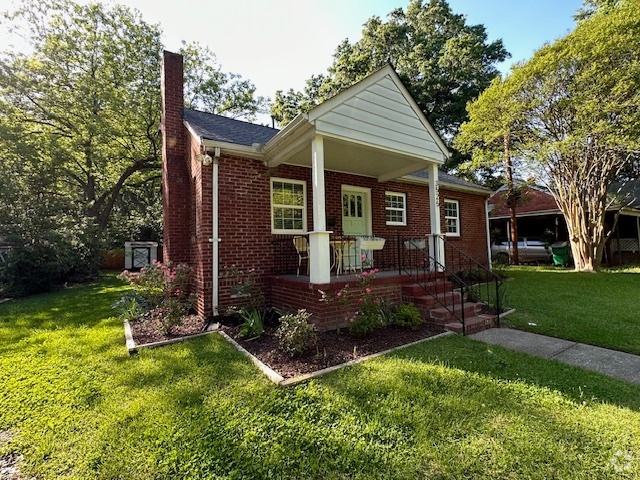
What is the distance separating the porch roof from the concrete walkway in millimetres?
4005

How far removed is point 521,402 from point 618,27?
40.2 ft

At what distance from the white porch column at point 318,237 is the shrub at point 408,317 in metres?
1.45

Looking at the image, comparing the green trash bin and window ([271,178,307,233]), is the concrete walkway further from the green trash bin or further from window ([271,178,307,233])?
the green trash bin

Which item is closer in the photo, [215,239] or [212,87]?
[215,239]

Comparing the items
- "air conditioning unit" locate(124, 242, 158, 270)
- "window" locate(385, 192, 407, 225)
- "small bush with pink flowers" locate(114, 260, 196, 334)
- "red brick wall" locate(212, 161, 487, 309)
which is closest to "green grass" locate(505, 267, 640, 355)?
"window" locate(385, 192, 407, 225)

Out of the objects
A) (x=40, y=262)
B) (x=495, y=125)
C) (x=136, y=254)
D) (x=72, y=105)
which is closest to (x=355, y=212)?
(x=495, y=125)

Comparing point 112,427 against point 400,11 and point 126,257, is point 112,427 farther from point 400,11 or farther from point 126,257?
point 400,11

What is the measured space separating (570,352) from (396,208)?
5.84 m

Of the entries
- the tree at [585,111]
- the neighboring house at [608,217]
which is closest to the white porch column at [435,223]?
the tree at [585,111]

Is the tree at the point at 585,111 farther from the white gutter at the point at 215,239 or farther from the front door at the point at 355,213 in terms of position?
the white gutter at the point at 215,239

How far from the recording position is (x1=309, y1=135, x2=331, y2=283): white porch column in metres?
5.19

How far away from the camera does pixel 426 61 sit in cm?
2070

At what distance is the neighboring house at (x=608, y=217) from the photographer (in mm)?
15688

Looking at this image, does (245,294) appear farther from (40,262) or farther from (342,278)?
(40,262)
